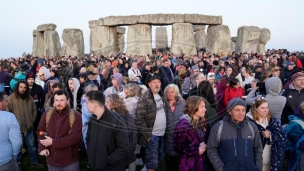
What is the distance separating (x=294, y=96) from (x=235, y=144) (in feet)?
6.43

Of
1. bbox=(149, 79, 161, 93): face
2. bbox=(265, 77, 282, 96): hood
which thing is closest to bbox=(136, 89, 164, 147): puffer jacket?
bbox=(149, 79, 161, 93): face

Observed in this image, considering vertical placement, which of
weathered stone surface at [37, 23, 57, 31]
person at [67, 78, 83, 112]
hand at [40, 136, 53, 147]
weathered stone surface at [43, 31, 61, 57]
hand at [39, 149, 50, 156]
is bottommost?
hand at [39, 149, 50, 156]

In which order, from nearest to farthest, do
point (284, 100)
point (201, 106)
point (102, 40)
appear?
point (201, 106)
point (284, 100)
point (102, 40)

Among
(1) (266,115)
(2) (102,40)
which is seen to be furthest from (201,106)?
(2) (102,40)

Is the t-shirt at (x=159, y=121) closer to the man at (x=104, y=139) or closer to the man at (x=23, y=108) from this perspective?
the man at (x=104, y=139)

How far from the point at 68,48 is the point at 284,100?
16966 millimetres

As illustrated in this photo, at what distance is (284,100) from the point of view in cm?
423

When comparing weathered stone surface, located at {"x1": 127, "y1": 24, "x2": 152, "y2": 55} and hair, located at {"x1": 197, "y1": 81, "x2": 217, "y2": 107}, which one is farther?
weathered stone surface, located at {"x1": 127, "y1": 24, "x2": 152, "y2": 55}

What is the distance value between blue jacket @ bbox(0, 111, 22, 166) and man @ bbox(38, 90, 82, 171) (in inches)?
10.0

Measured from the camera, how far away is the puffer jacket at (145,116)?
157 inches

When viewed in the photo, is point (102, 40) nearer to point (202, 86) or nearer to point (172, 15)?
point (172, 15)

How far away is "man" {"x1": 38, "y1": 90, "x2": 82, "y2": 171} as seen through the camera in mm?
3332

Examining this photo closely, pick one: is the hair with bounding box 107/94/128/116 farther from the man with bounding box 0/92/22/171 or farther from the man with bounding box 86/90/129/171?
the man with bounding box 0/92/22/171

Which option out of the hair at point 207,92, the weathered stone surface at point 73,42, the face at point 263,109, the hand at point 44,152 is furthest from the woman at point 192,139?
the weathered stone surface at point 73,42
